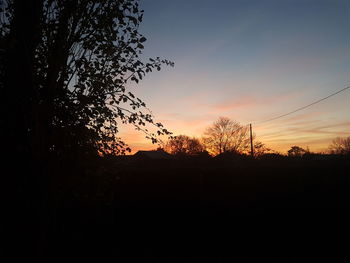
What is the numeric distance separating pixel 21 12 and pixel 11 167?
2411mm

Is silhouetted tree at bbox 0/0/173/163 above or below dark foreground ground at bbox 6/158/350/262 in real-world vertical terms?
above

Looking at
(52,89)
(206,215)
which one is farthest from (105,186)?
(206,215)

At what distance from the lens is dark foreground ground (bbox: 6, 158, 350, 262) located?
5418 mm

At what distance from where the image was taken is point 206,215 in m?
7.78

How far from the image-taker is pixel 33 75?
10.9 ft

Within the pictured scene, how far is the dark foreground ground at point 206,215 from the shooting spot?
542 cm

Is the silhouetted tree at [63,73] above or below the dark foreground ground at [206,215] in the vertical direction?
above

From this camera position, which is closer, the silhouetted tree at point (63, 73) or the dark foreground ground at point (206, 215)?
the silhouetted tree at point (63, 73)

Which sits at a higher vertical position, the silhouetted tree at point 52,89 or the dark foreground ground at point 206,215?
the silhouetted tree at point 52,89

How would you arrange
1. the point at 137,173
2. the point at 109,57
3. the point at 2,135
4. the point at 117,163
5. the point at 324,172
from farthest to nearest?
Result: 1. the point at 137,173
2. the point at 324,172
3. the point at 117,163
4. the point at 109,57
5. the point at 2,135

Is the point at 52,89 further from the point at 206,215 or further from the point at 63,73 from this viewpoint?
the point at 206,215

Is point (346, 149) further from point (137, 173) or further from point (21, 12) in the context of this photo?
point (21, 12)

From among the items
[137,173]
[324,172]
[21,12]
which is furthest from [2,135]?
[324,172]

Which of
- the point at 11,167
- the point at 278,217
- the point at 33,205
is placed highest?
the point at 11,167
